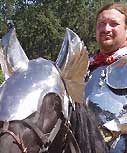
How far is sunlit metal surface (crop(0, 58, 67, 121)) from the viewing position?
2.53m

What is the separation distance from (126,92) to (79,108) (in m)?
0.93

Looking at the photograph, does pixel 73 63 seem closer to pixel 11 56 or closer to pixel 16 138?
pixel 11 56

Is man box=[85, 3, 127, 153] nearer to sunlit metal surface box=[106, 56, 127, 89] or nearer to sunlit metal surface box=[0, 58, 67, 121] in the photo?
sunlit metal surface box=[106, 56, 127, 89]

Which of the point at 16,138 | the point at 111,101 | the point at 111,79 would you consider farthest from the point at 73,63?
the point at 111,79

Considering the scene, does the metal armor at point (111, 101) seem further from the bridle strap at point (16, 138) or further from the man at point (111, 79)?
the bridle strap at point (16, 138)

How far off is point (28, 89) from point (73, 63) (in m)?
0.38

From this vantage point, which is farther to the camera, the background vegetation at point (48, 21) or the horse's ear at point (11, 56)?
the background vegetation at point (48, 21)

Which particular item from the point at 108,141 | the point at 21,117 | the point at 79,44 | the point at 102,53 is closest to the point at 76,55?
the point at 79,44

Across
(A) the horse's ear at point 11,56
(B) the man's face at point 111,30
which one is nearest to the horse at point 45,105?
(A) the horse's ear at point 11,56

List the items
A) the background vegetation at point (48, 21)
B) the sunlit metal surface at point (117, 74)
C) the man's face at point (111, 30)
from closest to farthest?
the sunlit metal surface at point (117, 74), the man's face at point (111, 30), the background vegetation at point (48, 21)

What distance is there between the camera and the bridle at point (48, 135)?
2439 mm

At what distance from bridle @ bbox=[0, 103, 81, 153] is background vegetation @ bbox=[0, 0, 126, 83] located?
3179 centimetres

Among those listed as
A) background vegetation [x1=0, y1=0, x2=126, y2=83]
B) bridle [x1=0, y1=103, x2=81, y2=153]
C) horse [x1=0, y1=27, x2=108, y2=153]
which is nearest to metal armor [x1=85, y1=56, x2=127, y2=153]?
horse [x1=0, y1=27, x2=108, y2=153]

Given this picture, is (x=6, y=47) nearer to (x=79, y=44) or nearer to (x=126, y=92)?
(x=79, y=44)
